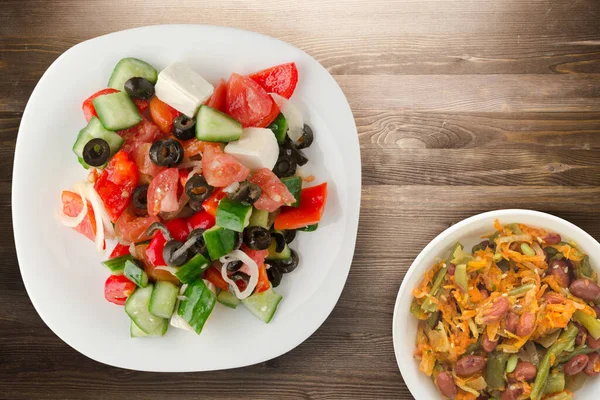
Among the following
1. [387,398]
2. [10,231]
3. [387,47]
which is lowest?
[387,398]

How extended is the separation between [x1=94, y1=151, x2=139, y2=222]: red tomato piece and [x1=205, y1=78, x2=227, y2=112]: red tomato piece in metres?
0.30

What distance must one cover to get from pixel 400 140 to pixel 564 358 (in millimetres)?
950

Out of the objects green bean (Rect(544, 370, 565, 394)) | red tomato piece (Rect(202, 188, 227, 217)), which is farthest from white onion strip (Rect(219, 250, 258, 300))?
green bean (Rect(544, 370, 565, 394))

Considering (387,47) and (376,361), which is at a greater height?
(387,47)

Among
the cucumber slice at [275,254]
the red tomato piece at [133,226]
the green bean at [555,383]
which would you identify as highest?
the red tomato piece at [133,226]

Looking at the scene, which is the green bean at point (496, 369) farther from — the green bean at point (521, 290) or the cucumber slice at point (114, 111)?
the cucumber slice at point (114, 111)

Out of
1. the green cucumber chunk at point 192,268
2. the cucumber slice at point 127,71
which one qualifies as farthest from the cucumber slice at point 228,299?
the cucumber slice at point 127,71

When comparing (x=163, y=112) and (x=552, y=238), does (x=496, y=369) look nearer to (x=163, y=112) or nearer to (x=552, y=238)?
(x=552, y=238)

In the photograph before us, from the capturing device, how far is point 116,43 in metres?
1.65

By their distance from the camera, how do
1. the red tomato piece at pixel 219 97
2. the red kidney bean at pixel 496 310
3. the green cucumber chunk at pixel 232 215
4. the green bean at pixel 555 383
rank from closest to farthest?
the green cucumber chunk at pixel 232 215 → the red tomato piece at pixel 219 97 → the red kidney bean at pixel 496 310 → the green bean at pixel 555 383

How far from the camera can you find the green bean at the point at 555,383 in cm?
182

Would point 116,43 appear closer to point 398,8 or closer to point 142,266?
point 142,266

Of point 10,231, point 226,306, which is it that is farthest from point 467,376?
point 10,231

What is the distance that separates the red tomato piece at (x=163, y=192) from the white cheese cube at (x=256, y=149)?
0.18m
